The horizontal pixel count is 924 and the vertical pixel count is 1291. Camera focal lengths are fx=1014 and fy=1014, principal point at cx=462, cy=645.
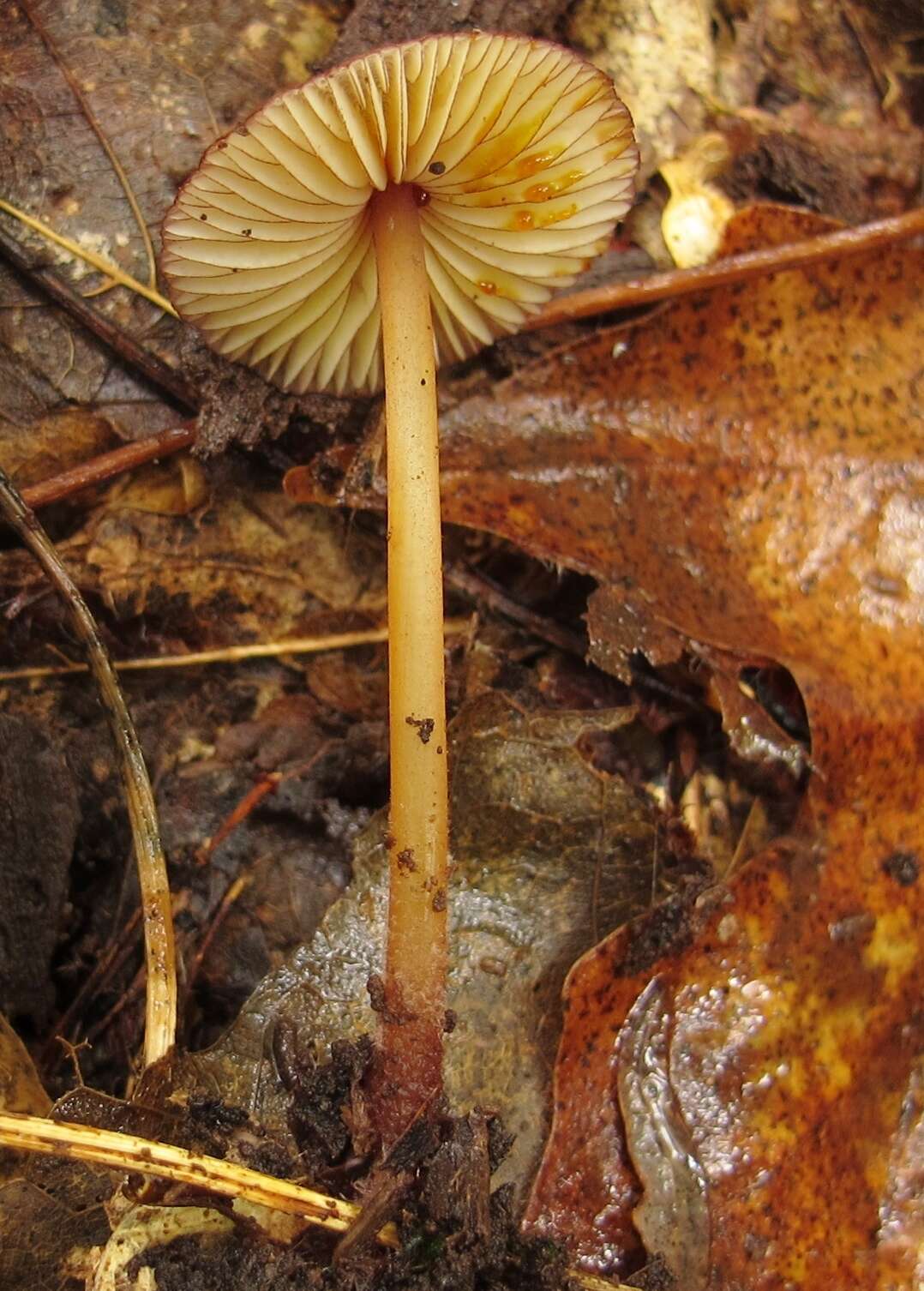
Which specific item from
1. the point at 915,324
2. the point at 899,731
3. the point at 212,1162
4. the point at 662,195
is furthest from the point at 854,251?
the point at 212,1162

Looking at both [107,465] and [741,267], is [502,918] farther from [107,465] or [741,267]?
[741,267]

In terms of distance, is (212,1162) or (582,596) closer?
(212,1162)

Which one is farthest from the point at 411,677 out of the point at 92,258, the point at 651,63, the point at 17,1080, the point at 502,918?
the point at 651,63

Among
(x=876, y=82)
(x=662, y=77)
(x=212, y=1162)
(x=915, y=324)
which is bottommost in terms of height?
(x=212, y=1162)

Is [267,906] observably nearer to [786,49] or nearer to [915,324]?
[915,324]

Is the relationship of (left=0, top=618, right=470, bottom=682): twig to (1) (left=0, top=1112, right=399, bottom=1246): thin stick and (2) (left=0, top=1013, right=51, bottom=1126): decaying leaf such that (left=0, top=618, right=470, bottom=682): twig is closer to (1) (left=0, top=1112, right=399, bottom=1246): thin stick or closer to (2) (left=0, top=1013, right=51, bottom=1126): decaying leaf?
(2) (left=0, top=1013, right=51, bottom=1126): decaying leaf

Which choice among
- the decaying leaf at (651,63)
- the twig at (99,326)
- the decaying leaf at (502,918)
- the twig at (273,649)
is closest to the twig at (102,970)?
the decaying leaf at (502,918)
